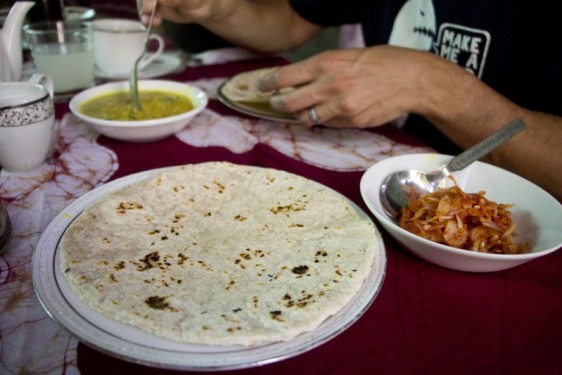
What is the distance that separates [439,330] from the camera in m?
0.71

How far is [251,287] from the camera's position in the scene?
2.36ft

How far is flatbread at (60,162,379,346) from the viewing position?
638mm

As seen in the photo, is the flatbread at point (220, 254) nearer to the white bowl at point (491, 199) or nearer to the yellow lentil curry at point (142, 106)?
the white bowl at point (491, 199)

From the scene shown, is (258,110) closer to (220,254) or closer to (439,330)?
(220,254)

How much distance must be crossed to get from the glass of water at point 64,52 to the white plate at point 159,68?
5.9 inches

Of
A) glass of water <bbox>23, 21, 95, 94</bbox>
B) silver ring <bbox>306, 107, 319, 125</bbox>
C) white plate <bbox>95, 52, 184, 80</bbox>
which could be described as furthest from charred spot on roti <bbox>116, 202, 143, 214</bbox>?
white plate <bbox>95, 52, 184, 80</bbox>

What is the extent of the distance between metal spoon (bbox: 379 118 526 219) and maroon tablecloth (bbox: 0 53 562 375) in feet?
0.37

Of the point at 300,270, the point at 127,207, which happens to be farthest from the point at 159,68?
the point at 300,270

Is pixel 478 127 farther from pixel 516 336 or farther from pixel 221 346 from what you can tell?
pixel 221 346

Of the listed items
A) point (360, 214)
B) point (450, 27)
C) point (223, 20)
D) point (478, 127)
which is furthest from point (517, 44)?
point (223, 20)

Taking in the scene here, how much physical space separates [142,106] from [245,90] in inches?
15.5

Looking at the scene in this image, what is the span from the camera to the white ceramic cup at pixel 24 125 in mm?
1006

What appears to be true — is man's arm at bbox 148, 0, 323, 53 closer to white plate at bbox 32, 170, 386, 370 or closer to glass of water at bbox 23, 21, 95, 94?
glass of water at bbox 23, 21, 95, 94

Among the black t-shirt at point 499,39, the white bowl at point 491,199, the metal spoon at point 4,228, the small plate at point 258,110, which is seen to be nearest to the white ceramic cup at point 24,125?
the metal spoon at point 4,228
